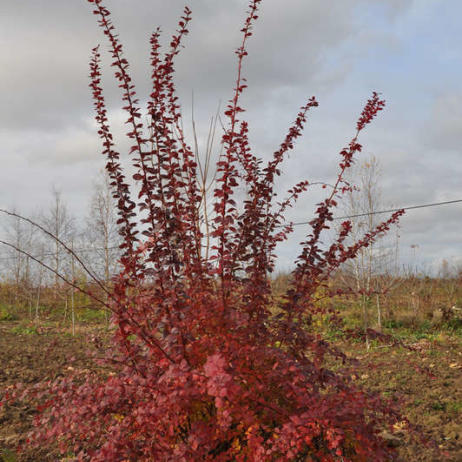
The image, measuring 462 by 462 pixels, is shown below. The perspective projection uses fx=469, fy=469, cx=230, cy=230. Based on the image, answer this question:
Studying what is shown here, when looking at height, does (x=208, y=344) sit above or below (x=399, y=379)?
above

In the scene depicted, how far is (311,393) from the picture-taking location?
245cm

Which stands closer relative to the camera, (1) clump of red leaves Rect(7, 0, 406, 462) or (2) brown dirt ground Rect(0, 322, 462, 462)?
(1) clump of red leaves Rect(7, 0, 406, 462)

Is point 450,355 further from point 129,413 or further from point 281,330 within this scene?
point 129,413

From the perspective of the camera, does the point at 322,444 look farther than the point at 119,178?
No

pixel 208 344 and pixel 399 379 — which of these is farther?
pixel 399 379

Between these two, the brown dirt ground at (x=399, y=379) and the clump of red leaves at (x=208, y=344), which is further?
the brown dirt ground at (x=399, y=379)

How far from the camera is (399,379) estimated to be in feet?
21.6

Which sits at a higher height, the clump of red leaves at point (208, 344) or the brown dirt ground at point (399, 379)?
Answer: the clump of red leaves at point (208, 344)

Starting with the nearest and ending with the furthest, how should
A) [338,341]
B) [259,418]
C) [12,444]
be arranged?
[259,418], [12,444], [338,341]

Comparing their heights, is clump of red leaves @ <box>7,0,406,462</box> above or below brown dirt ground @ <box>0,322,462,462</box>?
above

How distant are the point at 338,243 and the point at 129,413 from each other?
1.89m

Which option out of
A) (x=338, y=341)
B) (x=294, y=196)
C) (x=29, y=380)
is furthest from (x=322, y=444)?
(x=338, y=341)

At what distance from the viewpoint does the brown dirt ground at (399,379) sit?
425 cm

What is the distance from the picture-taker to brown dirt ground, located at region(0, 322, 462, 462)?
14.0 ft
